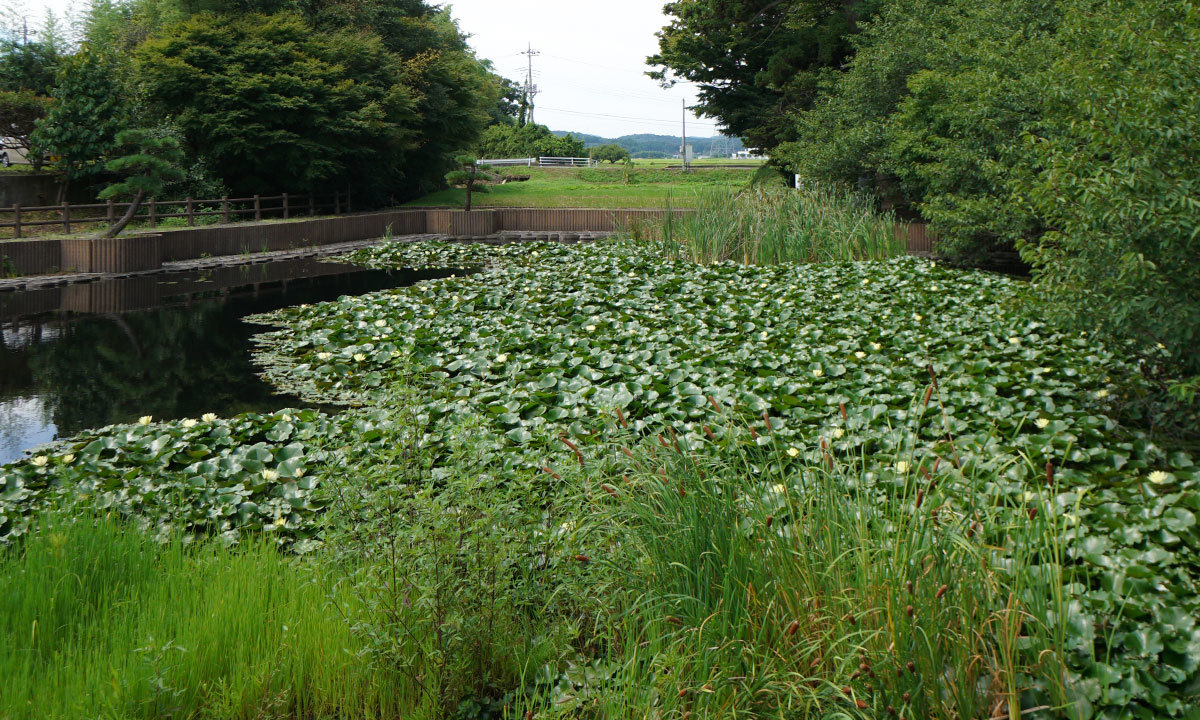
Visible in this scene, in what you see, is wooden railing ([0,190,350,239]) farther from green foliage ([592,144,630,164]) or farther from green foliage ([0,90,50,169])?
green foliage ([592,144,630,164])

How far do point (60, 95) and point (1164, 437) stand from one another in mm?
23373

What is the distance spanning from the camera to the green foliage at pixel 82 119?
21.1 metres

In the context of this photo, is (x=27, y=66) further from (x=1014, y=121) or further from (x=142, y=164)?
(x=1014, y=121)

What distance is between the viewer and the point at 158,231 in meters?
18.8

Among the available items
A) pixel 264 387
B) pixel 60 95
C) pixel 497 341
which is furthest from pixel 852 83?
pixel 60 95

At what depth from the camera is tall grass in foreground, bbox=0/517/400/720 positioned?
2809 millimetres

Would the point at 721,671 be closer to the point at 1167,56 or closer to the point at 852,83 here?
the point at 1167,56

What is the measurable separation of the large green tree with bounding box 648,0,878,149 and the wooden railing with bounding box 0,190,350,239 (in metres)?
11.3

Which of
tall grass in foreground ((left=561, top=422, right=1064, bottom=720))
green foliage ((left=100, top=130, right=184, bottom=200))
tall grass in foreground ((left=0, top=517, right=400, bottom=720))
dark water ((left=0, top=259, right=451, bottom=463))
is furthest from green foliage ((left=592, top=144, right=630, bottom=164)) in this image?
tall grass in foreground ((left=561, top=422, right=1064, bottom=720))

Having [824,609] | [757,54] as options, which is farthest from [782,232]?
[757,54]

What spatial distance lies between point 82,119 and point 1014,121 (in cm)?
2030

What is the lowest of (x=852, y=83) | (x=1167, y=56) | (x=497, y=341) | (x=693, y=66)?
(x=497, y=341)

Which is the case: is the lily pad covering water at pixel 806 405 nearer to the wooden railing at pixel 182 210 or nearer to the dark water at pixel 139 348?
the dark water at pixel 139 348

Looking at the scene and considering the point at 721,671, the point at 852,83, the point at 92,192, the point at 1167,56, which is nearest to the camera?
the point at 721,671
